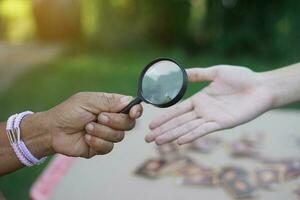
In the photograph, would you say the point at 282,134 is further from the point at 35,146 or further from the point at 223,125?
the point at 35,146

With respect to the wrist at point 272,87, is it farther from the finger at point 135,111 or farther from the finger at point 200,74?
the finger at point 135,111

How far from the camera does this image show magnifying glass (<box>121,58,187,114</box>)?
5.17 ft

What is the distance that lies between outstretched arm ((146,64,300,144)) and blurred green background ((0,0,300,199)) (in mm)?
3389

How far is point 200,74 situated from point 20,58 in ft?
18.1

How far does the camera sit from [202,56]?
7.16m

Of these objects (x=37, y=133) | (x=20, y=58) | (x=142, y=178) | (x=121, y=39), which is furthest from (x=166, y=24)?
(x=37, y=133)

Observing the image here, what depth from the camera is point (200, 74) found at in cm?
206

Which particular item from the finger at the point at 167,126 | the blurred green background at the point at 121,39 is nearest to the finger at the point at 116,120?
the finger at the point at 167,126

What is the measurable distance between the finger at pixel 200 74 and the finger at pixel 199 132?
7.8 inches

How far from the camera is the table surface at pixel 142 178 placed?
6.64ft

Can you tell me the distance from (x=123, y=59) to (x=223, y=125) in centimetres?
521

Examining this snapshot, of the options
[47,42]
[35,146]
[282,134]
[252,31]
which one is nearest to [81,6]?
[47,42]

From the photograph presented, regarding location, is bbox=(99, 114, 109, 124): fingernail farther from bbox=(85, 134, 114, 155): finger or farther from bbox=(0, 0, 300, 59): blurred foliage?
bbox=(0, 0, 300, 59): blurred foliage

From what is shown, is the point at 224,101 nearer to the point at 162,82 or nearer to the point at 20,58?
the point at 162,82
